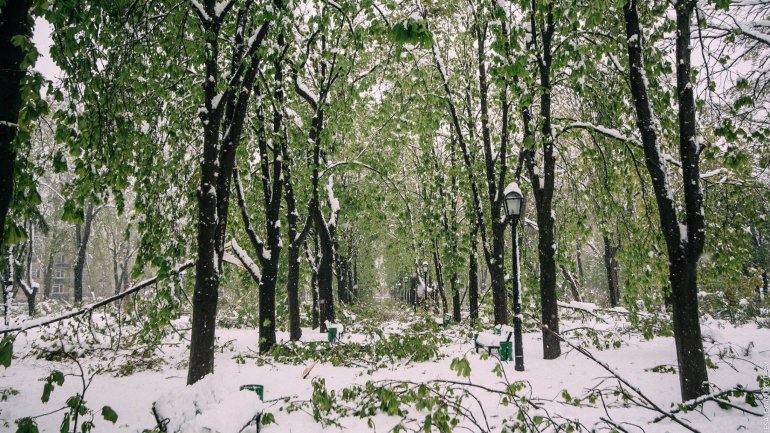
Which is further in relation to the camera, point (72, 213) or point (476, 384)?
point (476, 384)

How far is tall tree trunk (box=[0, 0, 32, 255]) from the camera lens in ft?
10.2

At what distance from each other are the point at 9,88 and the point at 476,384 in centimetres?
570

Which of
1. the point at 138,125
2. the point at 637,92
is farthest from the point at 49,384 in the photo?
the point at 637,92

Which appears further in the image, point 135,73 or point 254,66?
point 254,66

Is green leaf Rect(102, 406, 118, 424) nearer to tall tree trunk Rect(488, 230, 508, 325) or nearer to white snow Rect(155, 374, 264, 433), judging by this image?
white snow Rect(155, 374, 264, 433)

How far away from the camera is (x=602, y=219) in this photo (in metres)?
8.30

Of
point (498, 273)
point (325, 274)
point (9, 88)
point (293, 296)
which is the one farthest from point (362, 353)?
point (9, 88)

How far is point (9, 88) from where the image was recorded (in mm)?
3158

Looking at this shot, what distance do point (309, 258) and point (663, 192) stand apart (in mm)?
13267

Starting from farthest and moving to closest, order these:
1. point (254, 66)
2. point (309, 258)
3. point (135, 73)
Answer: point (309, 258), point (254, 66), point (135, 73)

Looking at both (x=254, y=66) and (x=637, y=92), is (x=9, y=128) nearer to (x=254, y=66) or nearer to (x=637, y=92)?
(x=254, y=66)

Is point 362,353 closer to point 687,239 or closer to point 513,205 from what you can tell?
point 513,205

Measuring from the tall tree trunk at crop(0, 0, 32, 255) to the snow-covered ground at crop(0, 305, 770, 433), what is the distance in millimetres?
2364

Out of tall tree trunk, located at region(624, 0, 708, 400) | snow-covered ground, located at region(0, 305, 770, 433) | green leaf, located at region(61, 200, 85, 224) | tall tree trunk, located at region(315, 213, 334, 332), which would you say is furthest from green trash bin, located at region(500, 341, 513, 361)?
green leaf, located at region(61, 200, 85, 224)
